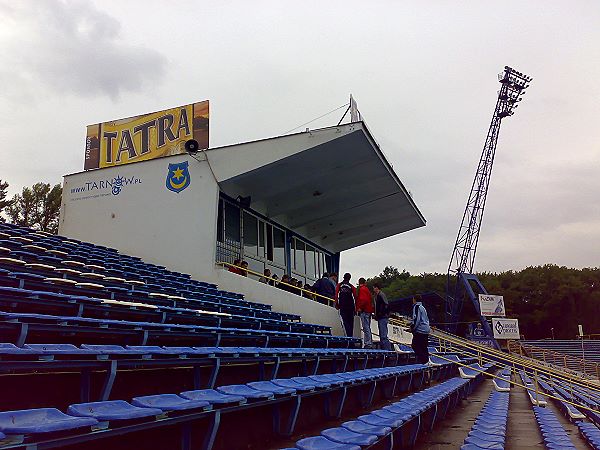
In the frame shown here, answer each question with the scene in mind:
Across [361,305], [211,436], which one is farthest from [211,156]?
[211,436]

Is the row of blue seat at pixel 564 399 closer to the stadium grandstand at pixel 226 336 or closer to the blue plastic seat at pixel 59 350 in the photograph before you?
the stadium grandstand at pixel 226 336

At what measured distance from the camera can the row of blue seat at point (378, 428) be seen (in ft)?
8.56

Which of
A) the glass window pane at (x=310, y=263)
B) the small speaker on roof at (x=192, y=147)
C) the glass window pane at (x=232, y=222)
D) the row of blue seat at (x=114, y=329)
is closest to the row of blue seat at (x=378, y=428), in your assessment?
the row of blue seat at (x=114, y=329)

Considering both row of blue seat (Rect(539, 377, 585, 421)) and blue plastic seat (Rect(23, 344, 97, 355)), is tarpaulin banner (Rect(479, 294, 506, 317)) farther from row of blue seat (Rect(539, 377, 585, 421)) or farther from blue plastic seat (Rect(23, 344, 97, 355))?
blue plastic seat (Rect(23, 344, 97, 355))

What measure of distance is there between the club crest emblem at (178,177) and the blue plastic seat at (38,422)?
9.33 m

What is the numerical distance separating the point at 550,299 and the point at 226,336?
38492mm

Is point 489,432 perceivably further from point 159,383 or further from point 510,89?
point 510,89

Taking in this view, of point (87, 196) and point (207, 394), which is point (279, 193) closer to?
point (87, 196)

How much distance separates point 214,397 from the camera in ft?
9.34

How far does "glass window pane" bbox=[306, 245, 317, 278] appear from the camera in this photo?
1580cm


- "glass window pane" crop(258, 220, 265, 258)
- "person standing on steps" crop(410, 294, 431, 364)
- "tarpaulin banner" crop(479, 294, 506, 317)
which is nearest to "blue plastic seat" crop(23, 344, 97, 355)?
"person standing on steps" crop(410, 294, 431, 364)

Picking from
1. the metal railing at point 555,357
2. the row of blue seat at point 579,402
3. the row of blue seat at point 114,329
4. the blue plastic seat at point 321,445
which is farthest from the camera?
the metal railing at point 555,357

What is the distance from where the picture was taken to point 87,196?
12141mm

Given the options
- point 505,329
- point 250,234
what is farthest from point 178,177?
point 505,329
